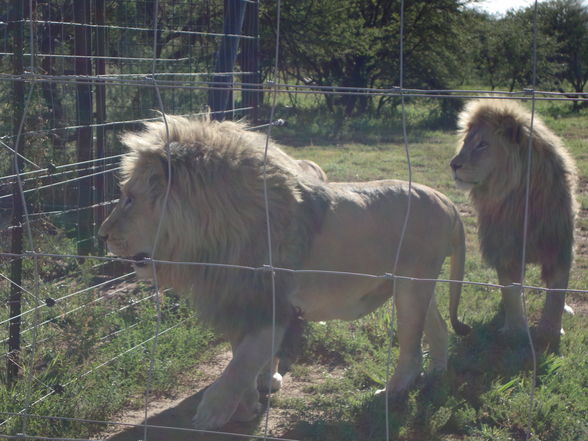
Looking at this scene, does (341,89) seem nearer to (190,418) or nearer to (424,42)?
(190,418)

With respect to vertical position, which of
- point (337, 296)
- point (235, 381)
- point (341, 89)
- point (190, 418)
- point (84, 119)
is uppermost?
point (341, 89)

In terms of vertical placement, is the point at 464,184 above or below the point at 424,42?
below

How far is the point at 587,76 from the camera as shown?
820 centimetres

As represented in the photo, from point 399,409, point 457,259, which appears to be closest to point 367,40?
point 457,259

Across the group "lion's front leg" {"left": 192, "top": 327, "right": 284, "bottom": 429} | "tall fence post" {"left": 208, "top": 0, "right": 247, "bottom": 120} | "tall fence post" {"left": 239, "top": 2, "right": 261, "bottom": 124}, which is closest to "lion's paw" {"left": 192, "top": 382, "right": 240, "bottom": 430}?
"lion's front leg" {"left": 192, "top": 327, "right": 284, "bottom": 429}

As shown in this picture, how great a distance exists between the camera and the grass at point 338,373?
309cm

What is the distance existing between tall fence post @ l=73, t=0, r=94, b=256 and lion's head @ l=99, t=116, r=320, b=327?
1.79 m

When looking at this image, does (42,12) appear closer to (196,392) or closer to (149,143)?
(149,143)

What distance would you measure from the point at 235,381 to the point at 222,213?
613mm

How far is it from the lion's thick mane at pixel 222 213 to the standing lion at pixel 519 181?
152 cm

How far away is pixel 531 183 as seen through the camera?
4.13m

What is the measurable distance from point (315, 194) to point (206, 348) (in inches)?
48.2

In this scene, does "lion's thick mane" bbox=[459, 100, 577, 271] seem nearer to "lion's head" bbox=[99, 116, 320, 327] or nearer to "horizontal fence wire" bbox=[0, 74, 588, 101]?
"horizontal fence wire" bbox=[0, 74, 588, 101]

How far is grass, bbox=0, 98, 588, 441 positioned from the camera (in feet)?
10.1
